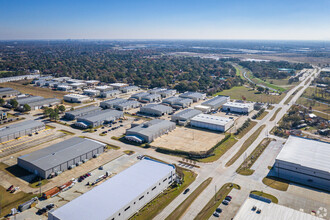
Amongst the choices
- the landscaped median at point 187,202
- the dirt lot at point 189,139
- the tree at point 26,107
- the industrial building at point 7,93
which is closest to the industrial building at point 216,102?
the dirt lot at point 189,139

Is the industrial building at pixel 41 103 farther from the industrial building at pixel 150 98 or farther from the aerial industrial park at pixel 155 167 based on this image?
the industrial building at pixel 150 98

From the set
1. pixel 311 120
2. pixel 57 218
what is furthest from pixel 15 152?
pixel 311 120

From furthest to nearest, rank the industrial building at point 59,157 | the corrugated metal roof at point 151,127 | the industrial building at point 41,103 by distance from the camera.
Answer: the industrial building at point 41,103 < the corrugated metal roof at point 151,127 < the industrial building at point 59,157

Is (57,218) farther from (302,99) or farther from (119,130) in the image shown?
(302,99)

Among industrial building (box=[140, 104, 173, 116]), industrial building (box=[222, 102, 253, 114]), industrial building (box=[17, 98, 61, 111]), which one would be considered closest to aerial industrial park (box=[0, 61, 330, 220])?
industrial building (box=[140, 104, 173, 116])

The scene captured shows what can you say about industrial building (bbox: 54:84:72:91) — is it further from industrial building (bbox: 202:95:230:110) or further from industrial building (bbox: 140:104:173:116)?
industrial building (bbox: 202:95:230:110)

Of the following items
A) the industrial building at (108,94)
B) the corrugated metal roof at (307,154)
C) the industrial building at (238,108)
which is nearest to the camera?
the corrugated metal roof at (307,154)
